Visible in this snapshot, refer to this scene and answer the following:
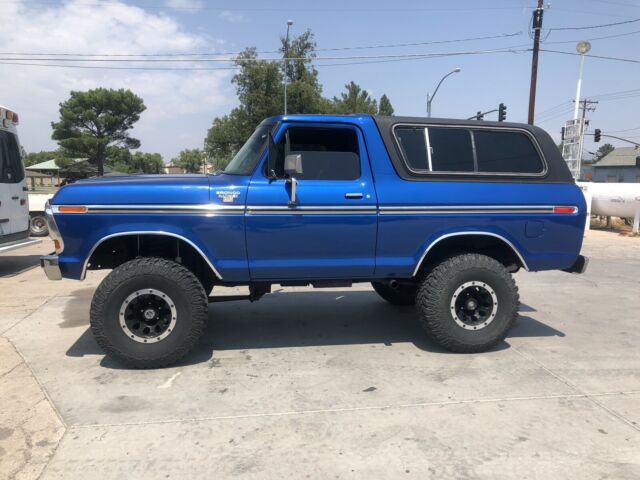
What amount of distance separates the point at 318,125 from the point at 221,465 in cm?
290

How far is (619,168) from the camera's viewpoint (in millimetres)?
71312

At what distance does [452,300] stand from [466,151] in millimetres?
1414

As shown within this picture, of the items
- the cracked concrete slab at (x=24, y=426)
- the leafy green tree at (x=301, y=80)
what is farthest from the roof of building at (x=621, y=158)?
the cracked concrete slab at (x=24, y=426)

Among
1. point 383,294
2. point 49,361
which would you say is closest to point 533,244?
point 383,294

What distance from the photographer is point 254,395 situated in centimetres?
→ 371

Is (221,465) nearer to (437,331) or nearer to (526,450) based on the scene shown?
(526,450)

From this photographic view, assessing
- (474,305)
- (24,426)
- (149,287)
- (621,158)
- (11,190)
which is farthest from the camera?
(621,158)

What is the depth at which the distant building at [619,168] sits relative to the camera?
69.4 meters

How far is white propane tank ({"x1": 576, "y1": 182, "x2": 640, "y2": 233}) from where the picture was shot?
15.8 m

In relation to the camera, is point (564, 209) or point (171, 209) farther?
point (564, 209)

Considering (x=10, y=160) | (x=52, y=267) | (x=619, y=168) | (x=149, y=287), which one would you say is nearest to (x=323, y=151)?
(x=149, y=287)

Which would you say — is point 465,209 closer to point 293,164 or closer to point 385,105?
point 293,164

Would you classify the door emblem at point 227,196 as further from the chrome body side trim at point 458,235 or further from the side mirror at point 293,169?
the chrome body side trim at point 458,235

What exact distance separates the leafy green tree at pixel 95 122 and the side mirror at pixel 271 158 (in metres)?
43.6
